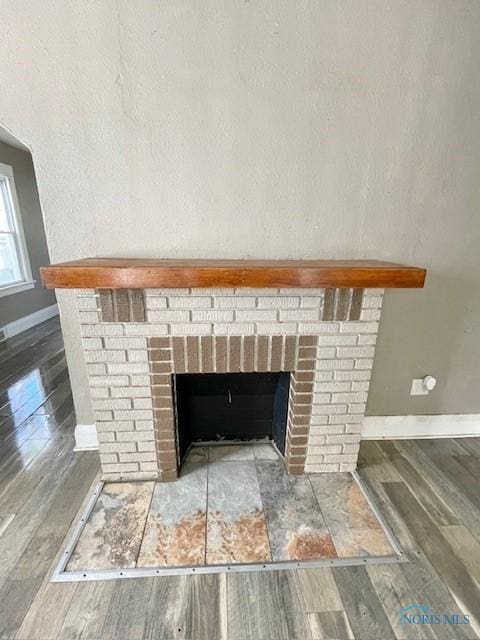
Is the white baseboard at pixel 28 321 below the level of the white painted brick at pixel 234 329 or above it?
below

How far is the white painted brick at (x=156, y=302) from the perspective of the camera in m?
1.44

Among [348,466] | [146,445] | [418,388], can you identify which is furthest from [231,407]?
[418,388]

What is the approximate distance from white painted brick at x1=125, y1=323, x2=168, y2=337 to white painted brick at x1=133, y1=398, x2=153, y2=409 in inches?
13.7

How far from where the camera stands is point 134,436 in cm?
165

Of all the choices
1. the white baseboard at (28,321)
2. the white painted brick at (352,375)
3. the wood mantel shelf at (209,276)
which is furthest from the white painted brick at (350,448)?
the white baseboard at (28,321)

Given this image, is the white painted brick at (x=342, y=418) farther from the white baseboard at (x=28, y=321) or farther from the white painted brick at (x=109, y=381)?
the white baseboard at (x=28, y=321)

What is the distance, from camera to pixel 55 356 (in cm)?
344

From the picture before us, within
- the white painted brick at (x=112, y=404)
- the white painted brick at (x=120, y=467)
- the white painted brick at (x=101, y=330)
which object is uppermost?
the white painted brick at (x=101, y=330)

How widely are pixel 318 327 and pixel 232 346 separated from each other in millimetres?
432

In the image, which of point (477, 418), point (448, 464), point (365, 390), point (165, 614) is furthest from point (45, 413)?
point (477, 418)

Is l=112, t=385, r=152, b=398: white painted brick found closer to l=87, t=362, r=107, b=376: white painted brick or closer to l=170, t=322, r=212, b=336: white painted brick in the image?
l=87, t=362, r=107, b=376: white painted brick

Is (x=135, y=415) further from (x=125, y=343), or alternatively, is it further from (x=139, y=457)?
(x=125, y=343)

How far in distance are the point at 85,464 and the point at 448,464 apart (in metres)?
2.15

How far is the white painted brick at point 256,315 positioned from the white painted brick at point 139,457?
0.88m
